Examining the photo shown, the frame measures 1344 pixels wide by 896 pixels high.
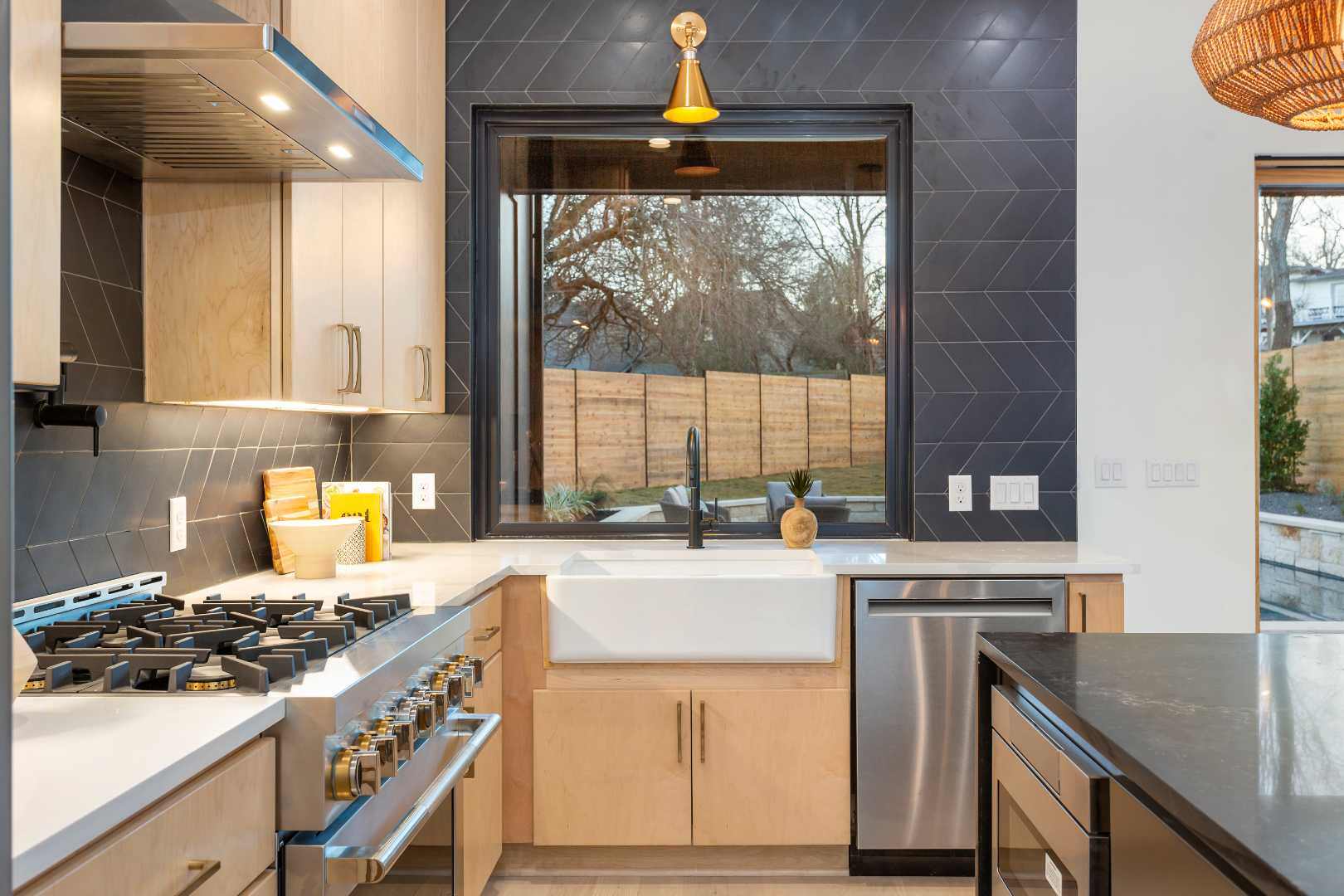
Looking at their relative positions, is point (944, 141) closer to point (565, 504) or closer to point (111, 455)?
point (565, 504)

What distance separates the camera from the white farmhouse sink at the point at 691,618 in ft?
8.78

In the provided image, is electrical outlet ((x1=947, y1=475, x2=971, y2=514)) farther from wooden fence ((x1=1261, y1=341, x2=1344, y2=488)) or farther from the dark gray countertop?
the dark gray countertop

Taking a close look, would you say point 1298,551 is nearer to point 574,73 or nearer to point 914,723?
point 914,723

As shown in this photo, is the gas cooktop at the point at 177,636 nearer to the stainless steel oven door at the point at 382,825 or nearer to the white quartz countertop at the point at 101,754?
the white quartz countertop at the point at 101,754

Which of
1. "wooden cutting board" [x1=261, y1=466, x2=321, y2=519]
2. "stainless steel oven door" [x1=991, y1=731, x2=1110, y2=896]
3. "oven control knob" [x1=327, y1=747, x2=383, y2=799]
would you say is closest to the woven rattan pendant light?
"stainless steel oven door" [x1=991, y1=731, x2=1110, y2=896]

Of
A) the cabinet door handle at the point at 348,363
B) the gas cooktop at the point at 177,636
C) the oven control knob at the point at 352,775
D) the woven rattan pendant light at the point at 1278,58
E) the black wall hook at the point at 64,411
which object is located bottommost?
the oven control knob at the point at 352,775

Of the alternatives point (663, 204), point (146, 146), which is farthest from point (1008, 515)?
point (146, 146)

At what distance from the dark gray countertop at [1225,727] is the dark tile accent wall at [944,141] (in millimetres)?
1495

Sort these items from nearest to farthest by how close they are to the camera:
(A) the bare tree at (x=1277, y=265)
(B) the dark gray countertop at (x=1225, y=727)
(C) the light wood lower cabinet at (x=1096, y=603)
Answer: (B) the dark gray countertop at (x=1225, y=727) < (C) the light wood lower cabinet at (x=1096, y=603) < (A) the bare tree at (x=1277, y=265)

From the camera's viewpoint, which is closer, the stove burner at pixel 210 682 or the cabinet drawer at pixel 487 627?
the stove burner at pixel 210 682

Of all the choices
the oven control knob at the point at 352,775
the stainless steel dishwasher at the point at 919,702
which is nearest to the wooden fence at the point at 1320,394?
the stainless steel dishwasher at the point at 919,702

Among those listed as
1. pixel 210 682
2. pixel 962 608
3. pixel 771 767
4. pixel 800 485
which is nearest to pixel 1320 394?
pixel 962 608

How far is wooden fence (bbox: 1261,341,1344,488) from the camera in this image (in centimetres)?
336

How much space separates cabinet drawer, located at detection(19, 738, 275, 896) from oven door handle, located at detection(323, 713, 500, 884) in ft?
0.30
